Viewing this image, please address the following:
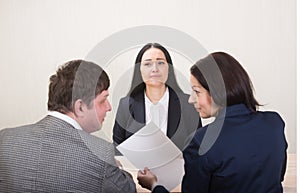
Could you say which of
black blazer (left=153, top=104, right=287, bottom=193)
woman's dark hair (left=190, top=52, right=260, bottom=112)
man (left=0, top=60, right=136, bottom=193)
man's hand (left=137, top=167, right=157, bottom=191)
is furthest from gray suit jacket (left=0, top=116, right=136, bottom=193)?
woman's dark hair (left=190, top=52, right=260, bottom=112)

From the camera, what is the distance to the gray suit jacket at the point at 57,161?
1.25 m

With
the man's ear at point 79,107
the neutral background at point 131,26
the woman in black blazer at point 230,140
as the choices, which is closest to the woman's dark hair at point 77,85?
the man's ear at point 79,107

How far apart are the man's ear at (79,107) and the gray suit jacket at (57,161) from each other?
0.08m

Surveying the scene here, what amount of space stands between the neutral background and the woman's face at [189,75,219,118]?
3.29 ft

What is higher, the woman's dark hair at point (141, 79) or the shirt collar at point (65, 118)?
the woman's dark hair at point (141, 79)

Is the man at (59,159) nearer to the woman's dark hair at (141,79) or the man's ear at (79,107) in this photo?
the man's ear at (79,107)

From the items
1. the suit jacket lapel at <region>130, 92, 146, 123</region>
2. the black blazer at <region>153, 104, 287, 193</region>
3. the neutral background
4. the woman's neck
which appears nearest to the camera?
the black blazer at <region>153, 104, 287, 193</region>

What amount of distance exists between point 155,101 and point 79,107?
1.55ft

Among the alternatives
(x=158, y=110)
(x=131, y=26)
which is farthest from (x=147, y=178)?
(x=131, y=26)

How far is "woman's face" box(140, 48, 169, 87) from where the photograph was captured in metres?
1.69

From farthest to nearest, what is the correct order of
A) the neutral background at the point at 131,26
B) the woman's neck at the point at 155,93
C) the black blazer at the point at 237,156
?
the neutral background at the point at 131,26 → the woman's neck at the point at 155,93 → the black blazer at the point at 237,156

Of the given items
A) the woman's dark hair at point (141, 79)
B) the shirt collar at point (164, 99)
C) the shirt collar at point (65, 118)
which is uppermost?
the woman's dark hair at point (141, 79)

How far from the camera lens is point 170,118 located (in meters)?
1.67

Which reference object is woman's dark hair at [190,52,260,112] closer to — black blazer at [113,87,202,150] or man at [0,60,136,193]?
black blazer at [113,87,202,150]
